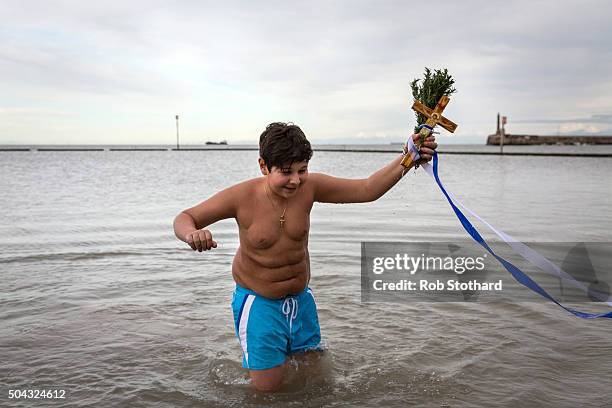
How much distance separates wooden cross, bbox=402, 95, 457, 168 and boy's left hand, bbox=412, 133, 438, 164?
0.03 m

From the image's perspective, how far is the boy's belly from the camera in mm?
4645

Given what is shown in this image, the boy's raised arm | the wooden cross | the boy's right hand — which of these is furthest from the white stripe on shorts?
the wooden cross

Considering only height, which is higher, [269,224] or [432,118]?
[432,118]

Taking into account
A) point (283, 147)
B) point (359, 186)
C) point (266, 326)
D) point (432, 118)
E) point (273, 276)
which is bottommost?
point (266, 326)

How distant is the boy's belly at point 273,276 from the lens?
464 cm

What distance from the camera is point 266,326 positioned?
15.2 ft

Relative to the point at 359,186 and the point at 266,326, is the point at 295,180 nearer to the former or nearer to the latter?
the point at 359,186

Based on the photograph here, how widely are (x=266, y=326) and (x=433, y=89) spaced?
91.6 inches

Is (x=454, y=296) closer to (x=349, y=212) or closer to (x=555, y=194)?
(x=349, y=212)

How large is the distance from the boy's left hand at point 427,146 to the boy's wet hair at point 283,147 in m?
0.87

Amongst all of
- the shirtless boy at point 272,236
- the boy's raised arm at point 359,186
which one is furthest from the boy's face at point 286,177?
the boy's raised arm at point 359,186

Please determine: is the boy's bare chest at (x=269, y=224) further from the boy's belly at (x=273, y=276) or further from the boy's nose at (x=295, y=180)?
the boy's nose at (x=295, y=180)

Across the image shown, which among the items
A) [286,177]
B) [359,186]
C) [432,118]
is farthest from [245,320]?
[432,118]

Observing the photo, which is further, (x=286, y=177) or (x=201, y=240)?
(x=286, y=177)
